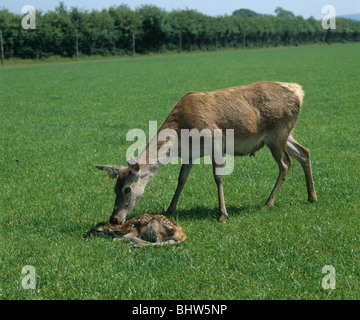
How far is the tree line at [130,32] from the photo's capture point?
45.3m

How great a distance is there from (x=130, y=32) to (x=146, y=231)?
54.2m

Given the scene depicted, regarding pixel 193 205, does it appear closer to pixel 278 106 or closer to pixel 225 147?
pixel 225 147

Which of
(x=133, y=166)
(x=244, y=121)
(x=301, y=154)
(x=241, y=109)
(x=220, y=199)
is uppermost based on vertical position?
(x=241, y=109)

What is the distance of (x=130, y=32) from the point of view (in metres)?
57.0

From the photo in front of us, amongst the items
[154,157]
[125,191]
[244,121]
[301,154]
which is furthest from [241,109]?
[125,191]

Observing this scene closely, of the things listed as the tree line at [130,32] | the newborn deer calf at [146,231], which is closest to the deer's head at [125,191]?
the newborn deer calf at [146,231]

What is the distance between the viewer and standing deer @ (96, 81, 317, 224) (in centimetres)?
616

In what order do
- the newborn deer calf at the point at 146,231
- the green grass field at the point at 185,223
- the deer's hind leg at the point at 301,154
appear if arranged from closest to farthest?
the green grass field at the point at 185,223 < the newborn deer calf at the point at 146,231 < the deer's hind leg at the point at 301,154

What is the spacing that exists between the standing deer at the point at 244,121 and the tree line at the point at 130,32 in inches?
1571

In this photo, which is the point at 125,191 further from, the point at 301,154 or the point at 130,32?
the point at 130,32

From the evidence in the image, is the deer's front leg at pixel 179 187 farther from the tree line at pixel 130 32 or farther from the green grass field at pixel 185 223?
the tree line at pixel 130 32

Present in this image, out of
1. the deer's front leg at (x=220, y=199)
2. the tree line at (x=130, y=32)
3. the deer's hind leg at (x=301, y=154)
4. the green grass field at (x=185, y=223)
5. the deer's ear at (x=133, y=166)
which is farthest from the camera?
the tree line at (x=130, y=32)

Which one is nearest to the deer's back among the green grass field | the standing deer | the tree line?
the standing deer
